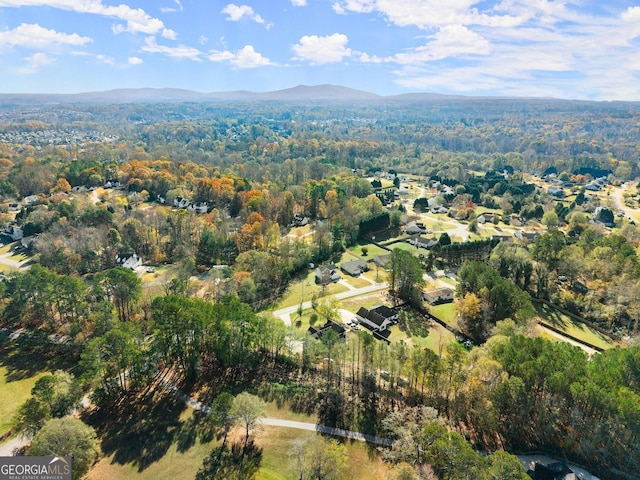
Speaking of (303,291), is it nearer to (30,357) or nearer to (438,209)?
(30,357)

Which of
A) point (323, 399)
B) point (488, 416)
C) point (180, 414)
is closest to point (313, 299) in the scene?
point (323, 399)

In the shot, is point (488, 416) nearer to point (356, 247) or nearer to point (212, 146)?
point (356, 247)

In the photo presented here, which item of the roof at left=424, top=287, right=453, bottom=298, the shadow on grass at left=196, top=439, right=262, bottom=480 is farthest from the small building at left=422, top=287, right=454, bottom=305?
the shadow on grass at left=196, top=439, right=262, bottom=480

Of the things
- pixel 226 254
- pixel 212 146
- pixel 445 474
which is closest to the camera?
pixel 445 474

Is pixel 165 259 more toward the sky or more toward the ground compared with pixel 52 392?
more toward the ground

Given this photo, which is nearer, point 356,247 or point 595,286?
point 595,286

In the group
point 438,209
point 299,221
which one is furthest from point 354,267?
point 438,209

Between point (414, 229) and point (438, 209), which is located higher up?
point (414, 229)

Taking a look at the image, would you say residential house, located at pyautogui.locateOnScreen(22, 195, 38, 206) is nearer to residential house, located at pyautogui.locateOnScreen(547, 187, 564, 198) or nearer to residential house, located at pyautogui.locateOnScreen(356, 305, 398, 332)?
residential house, located at pyautogui.locateOnScreen(356, 305, 398, 332)
